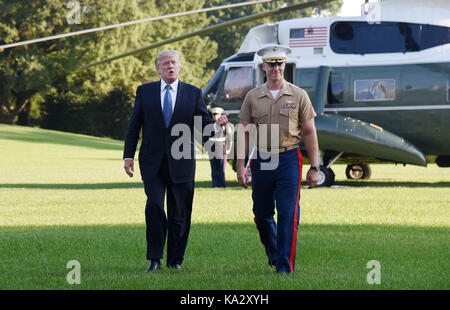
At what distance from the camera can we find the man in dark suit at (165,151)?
23.3ft

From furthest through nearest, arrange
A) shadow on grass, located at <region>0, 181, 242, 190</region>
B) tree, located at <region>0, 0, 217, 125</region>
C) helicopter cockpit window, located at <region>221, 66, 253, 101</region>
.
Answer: tree, located at <region>0, 0, 217, 125</region> → shadow on grass, located at <region>0, 181, 242, 190</region> → helicopter cockpit window, located at <region>221, 66, 253, 101</region>

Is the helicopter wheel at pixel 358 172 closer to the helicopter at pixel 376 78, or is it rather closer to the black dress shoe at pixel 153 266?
the helicopter at pixel 376 78

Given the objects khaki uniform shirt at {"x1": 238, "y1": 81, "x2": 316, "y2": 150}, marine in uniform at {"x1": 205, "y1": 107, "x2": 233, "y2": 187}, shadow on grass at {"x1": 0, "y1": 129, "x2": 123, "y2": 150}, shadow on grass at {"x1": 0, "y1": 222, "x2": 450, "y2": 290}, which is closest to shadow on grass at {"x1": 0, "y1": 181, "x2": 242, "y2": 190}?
marine in uniform at {"x1": 205, "y1": 107, "x2": 233, "y2": 187}

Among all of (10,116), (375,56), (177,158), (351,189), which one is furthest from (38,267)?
(10,116)

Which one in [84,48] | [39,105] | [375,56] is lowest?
[39,105]

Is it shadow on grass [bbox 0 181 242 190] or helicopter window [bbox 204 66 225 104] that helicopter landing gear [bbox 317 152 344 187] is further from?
helicopter window [bbox 204 66 225 104]

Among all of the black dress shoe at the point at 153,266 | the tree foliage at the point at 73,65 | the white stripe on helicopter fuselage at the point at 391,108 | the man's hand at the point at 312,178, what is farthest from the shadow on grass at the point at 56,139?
the man's hand at the point at 312,178

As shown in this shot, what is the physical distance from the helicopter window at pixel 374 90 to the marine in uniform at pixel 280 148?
11.0 metres

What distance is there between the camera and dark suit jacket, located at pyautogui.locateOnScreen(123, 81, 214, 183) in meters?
7.11

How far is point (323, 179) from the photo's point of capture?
688 inches

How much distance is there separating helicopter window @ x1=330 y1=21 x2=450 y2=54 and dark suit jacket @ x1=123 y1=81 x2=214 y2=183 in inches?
434

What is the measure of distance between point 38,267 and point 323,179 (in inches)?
430

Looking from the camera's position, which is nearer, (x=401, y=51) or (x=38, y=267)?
(x=38, y=267)

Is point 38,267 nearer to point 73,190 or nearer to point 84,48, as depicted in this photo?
point 73,190
